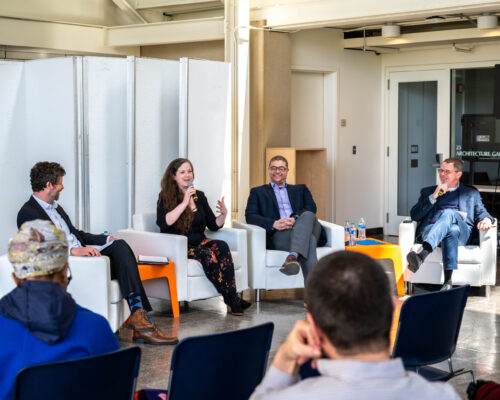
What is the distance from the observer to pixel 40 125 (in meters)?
7.62

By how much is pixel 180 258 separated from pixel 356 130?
5593 millimetres

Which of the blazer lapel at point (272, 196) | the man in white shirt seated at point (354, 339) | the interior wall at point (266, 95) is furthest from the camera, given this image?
the interior wall at point (266, 95)

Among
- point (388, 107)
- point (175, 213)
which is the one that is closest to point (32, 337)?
point (175, 213)

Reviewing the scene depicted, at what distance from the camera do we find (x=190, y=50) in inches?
438

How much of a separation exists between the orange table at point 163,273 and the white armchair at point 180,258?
0.05 m

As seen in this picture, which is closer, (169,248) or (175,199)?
(169,248)

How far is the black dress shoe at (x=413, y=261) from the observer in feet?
23.9

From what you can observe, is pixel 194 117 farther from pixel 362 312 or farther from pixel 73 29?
pixel 362 312

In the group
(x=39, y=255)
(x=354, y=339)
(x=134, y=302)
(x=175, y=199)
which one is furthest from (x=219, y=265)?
(x=354, y=339)

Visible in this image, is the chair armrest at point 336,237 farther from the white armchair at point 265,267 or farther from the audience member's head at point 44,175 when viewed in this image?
the audience member's head at point 44,175

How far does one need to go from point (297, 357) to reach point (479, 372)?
352 centimetres

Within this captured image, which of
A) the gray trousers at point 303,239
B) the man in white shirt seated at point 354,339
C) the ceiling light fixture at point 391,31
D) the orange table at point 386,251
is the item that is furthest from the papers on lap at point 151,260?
the ceiling light fixture at point 391,31

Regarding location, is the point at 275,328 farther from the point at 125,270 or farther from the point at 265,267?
the point at 125,270

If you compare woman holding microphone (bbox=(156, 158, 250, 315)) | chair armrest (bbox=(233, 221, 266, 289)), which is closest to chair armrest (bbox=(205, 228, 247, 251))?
chair armrest (bbox=(233, 221, 266, 289))
